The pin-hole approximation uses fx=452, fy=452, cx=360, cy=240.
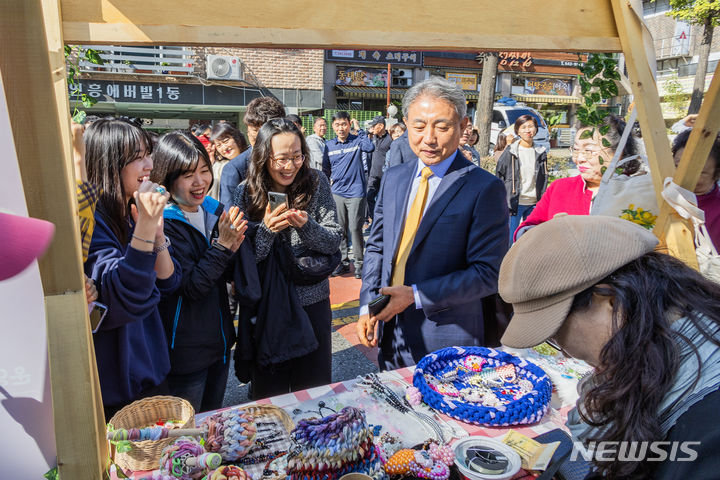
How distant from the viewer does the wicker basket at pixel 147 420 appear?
1.28 meters

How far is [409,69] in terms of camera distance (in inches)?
838

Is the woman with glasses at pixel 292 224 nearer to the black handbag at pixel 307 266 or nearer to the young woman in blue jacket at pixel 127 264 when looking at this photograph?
the black handbag at pixel 307 266

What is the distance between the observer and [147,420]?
1485 millimetres

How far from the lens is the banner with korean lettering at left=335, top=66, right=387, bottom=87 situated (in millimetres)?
20203

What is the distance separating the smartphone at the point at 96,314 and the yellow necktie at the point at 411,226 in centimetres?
120

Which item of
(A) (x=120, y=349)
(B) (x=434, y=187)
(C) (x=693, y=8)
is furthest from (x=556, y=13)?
(C) (x=693, y=8)

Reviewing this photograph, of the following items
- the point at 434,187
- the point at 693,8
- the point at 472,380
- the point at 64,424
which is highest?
the point at 693,8

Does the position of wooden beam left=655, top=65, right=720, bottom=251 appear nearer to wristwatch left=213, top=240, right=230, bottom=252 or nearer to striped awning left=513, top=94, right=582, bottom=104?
wristwatch left=213, top=240, right=230, bottom=252

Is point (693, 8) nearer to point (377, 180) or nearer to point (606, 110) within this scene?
point (377, 180)

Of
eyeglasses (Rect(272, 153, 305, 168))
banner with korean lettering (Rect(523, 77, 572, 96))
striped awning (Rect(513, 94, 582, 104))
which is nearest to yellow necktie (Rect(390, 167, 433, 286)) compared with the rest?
eyeglasses (Rect(272, 153, 305, 168))

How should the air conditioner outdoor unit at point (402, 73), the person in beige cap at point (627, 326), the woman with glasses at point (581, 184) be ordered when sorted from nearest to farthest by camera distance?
1. the person in beige cap at point (627, 326)
2. the woman with glasses at point (581, 184)
3. the air conditioner outdoor unit at point (402, 73)

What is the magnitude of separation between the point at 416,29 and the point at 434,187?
86 centimetres

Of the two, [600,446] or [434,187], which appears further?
[434,187]

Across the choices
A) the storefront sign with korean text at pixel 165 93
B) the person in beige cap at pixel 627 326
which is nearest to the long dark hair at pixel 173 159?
the person in beige cap at pixel 627 326
